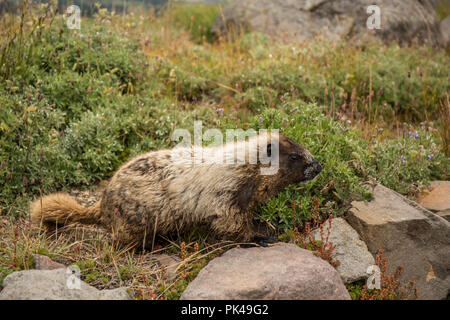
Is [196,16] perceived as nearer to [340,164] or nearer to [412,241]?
[340,164]

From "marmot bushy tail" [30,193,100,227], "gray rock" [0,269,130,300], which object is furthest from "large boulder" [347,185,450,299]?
"marmot bushy tail" [30,193,100,227]

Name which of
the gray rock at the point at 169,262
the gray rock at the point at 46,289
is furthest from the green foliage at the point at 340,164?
the gray rock at the point at 46,289

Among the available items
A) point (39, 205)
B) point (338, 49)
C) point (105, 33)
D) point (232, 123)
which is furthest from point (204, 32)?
point (39, 205)

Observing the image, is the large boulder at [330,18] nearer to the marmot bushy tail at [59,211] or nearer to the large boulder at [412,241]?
the large boulder at [412,241]

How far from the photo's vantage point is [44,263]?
3914 mm

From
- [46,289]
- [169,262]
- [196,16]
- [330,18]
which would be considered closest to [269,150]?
[169,262]

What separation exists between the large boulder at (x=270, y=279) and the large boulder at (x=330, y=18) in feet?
28.6

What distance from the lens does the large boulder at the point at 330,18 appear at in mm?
11547

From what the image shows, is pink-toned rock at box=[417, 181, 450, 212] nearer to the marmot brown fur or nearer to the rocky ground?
the rocky ground

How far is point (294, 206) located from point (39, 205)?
113 inches

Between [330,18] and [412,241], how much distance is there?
937cm

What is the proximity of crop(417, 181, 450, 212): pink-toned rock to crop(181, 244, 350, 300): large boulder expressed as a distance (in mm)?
1967
